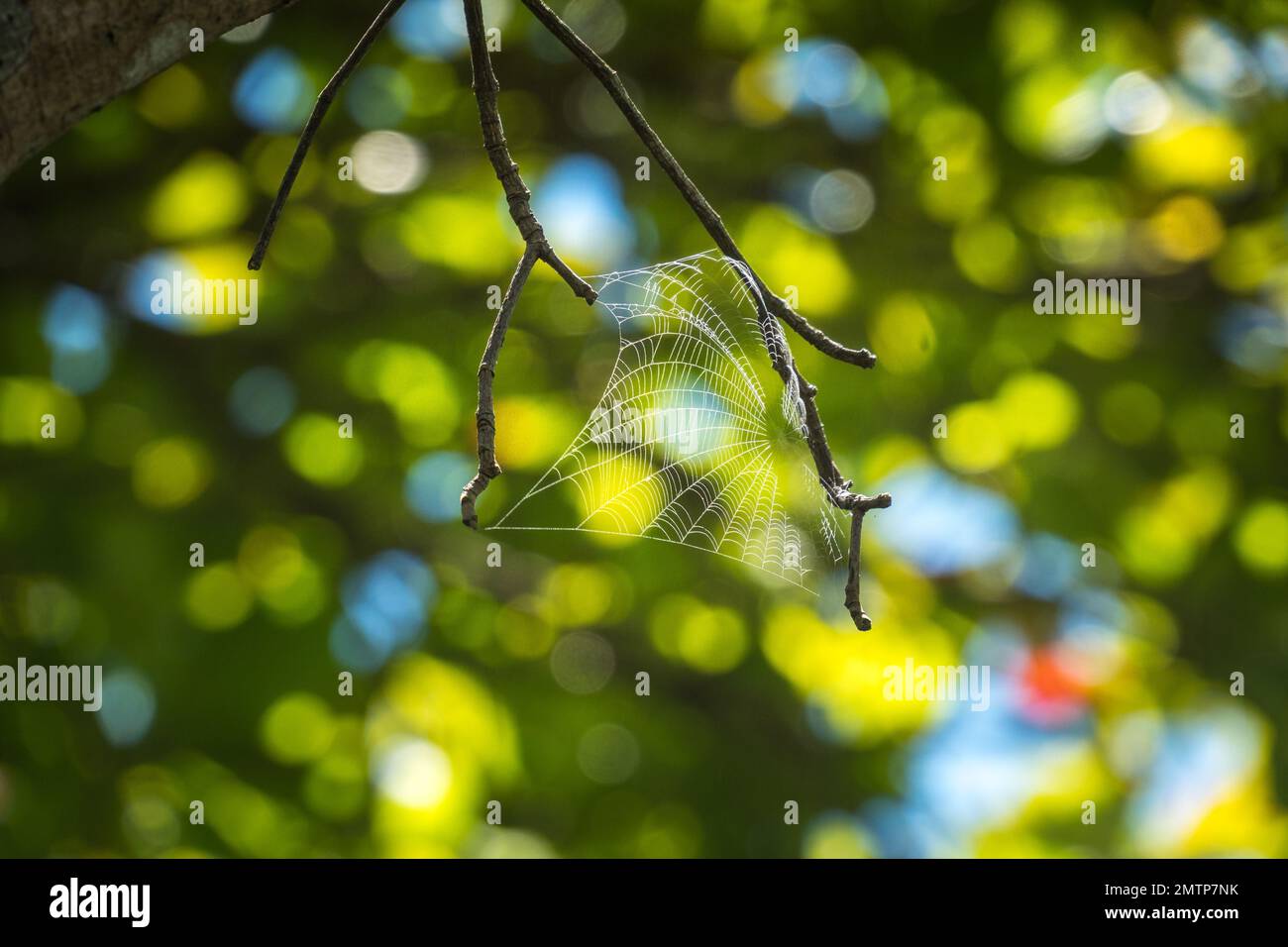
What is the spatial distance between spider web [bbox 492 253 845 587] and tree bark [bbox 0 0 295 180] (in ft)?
1.02

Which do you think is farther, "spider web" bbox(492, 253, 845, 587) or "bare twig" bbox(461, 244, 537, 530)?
"spider web" bbox(492, 253, 845, 587)

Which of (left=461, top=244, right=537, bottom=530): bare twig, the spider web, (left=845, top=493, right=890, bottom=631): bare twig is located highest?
the spider web

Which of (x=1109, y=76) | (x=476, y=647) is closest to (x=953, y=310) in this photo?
(x=1109, y=76)

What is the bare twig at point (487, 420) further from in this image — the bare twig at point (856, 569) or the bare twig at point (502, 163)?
the bare twig at point (856, 569)

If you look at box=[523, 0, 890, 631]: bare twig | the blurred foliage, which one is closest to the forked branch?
box=[523, 0, 890, 631]: bare twig

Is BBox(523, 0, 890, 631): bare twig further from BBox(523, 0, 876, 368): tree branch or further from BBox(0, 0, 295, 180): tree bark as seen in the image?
BBox(0, 0, 295, 180): tree bark

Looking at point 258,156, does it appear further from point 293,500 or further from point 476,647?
point 476,647

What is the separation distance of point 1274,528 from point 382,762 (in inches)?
55.1

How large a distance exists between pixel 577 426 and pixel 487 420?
1.04 meters

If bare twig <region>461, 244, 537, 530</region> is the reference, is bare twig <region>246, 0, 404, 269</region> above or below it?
above

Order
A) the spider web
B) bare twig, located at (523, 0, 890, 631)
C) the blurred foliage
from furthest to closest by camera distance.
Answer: the blurred foliage
the spider web
bare twig, located at (523, 0, 890, 631)

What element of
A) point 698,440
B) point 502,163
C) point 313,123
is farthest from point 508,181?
point 698,440

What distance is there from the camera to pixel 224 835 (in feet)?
4.98

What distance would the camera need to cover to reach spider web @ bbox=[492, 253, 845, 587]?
0.73 metres
